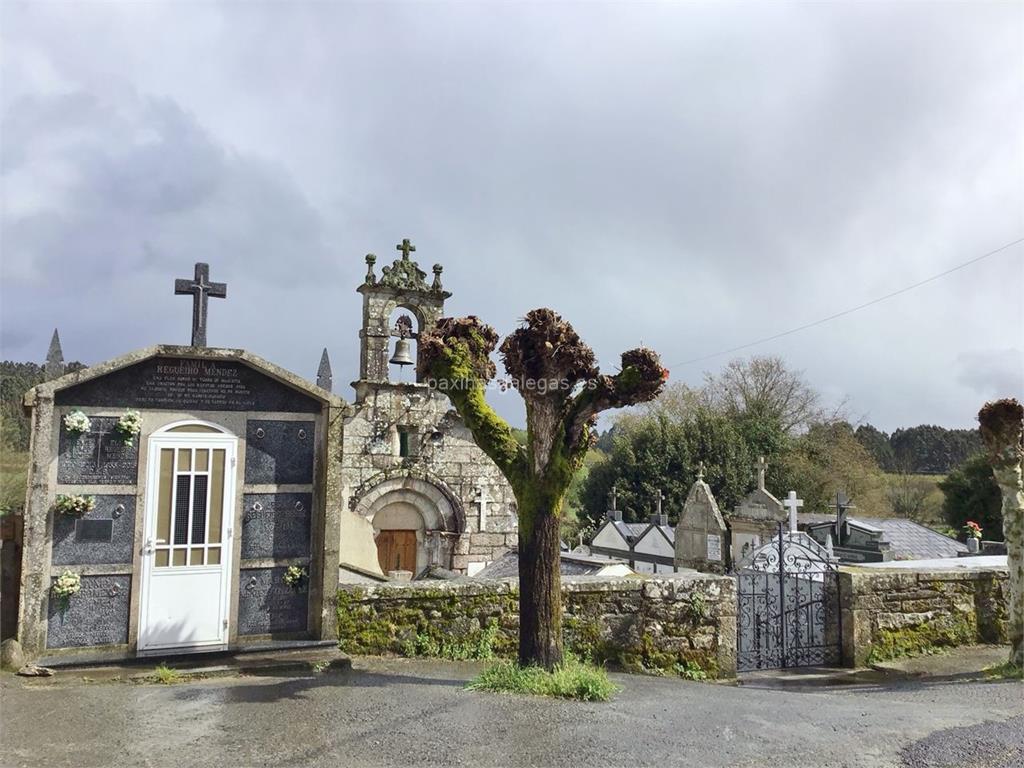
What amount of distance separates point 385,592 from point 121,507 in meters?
2.51

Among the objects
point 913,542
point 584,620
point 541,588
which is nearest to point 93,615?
point 541,588

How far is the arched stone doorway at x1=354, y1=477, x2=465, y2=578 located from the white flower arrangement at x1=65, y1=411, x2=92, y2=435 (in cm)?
949

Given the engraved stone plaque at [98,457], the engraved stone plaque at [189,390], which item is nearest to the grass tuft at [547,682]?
the engraved stone plaque at [189,390]

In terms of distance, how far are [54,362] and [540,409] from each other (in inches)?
177

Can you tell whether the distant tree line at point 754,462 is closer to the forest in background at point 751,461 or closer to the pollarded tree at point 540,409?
the forest in background at point 751,461

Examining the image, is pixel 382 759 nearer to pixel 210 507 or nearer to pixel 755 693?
pixel 210 507

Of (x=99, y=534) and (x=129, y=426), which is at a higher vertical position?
(x=129, y=426)

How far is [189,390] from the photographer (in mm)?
6793

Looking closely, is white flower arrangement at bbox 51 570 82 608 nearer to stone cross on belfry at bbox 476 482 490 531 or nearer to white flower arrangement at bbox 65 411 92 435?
white flower arrangement at bbox 65 411 92 435

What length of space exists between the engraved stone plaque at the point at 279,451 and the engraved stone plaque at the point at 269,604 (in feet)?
2.90

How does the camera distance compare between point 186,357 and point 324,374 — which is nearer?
point 186,357

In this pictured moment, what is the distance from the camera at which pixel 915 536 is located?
1820 centimetres

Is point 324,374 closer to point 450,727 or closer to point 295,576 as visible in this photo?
point 295,576

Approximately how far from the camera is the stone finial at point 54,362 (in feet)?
22.0
